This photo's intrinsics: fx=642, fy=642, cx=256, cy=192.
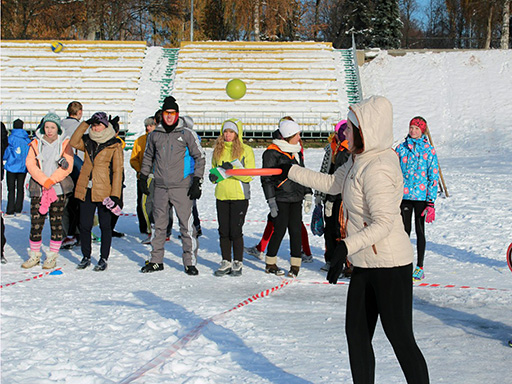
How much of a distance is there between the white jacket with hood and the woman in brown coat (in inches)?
179

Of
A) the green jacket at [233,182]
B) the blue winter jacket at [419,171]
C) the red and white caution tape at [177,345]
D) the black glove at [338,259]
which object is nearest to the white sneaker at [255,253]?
the green jacket at [233,182]

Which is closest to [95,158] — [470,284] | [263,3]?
[470,284]

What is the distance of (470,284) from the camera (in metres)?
7.33

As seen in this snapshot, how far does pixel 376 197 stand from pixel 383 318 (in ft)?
2.24

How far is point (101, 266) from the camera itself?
782 cm

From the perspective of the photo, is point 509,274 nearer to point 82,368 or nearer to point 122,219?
point 82,368

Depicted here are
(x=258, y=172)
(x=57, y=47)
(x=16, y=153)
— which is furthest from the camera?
(x=57, y=47)

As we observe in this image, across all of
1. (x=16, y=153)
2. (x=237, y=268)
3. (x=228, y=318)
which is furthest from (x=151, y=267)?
(x=16, y=153)

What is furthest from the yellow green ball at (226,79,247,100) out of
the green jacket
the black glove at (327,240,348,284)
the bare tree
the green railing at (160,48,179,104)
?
the black glove at (327,240,348,284)

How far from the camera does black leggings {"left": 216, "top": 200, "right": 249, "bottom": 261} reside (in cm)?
768

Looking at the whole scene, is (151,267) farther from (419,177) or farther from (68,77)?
(68,77)

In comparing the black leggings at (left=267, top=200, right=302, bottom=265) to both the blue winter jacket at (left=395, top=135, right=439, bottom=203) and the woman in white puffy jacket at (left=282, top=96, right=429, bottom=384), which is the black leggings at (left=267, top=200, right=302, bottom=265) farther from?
the woman in white puffy jacket at (left=282, top=96, right=429, bottom=384)

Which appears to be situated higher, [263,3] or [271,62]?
[263,3]

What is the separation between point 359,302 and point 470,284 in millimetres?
4107
